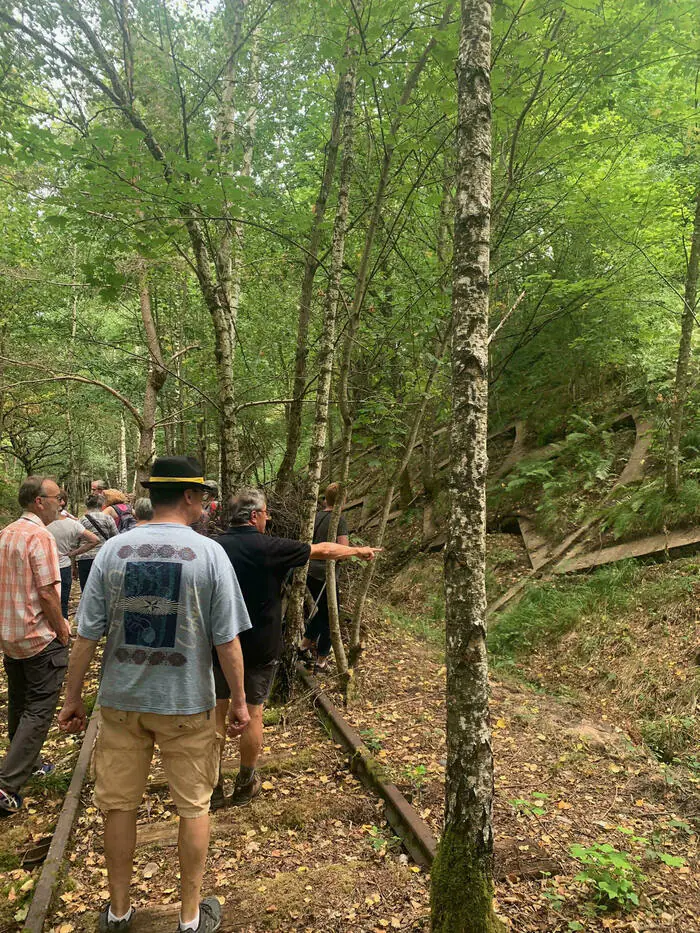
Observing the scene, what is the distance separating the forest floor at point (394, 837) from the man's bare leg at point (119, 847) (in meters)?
0.34

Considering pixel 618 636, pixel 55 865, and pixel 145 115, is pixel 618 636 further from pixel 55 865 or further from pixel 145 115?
pixel 145 115

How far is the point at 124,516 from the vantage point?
30.7 ft

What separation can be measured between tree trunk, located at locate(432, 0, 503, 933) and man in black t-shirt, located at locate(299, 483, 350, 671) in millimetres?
3765

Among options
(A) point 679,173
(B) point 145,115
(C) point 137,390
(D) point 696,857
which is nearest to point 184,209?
(B) point 145,115

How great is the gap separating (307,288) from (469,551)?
18.2 feet

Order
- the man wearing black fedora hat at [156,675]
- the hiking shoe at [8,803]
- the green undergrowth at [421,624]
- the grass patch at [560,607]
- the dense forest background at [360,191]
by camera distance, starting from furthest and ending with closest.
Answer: the green undergrowth at [421,624] → the grass patch at [560,607] → the dense forest background at [360,191] → the hiking shoe at [8,803] → the man wearing black fedora hat at [156,675]

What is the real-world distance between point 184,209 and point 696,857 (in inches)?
272

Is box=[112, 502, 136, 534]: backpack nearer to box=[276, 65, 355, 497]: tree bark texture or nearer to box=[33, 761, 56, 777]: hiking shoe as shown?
box=[276, 65, 355, 497]: tree bark texture

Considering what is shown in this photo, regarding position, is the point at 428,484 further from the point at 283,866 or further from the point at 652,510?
the point at 283,866

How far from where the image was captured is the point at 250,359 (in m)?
12.6

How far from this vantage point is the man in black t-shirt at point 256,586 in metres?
3.94

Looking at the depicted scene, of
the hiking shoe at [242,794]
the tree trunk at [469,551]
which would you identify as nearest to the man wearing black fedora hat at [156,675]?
the tree trunk at [469,551]

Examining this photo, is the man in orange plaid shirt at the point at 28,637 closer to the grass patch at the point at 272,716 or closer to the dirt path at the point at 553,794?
the grass patch at the point at 272,716

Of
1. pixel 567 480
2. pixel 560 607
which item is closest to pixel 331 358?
pixel 560 607
